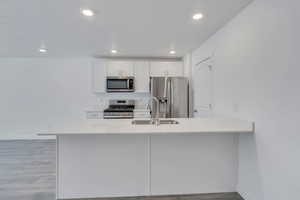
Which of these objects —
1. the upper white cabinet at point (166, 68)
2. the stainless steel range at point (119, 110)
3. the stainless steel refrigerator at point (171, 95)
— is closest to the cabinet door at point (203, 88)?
the stainless steel refrigerator at point (171, 95)

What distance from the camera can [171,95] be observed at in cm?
423

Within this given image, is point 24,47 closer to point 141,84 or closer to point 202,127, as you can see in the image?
point 141,84

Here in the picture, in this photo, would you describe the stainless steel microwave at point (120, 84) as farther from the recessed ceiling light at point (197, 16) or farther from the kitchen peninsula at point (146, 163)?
the recessed ceiling light at point (197, 16)

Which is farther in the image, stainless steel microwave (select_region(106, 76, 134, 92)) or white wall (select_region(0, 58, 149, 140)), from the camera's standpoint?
white wall (select_region(0, 58, 149, 140))

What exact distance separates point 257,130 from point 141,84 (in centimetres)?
311

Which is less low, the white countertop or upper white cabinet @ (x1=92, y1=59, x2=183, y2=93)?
upper white cabinet @ (x1=92, y1=59, x2=183, y2=93)

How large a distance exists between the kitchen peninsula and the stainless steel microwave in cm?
228

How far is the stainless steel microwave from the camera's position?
4469 mm

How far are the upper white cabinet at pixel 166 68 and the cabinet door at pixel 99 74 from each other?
46.8 inches

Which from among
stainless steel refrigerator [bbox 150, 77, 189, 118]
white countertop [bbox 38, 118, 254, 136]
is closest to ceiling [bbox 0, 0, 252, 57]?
stainless steel refrigerator [bbox 150, 77, 189, 118]

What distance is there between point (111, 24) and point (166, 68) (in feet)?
7.49

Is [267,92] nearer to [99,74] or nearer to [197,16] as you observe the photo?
[197,16]

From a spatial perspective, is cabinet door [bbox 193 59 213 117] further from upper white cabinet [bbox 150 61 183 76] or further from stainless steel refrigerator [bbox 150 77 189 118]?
upper white cabinet [bbox 150 61 183 76]

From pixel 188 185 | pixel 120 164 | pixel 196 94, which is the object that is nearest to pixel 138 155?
pixel 120 164
